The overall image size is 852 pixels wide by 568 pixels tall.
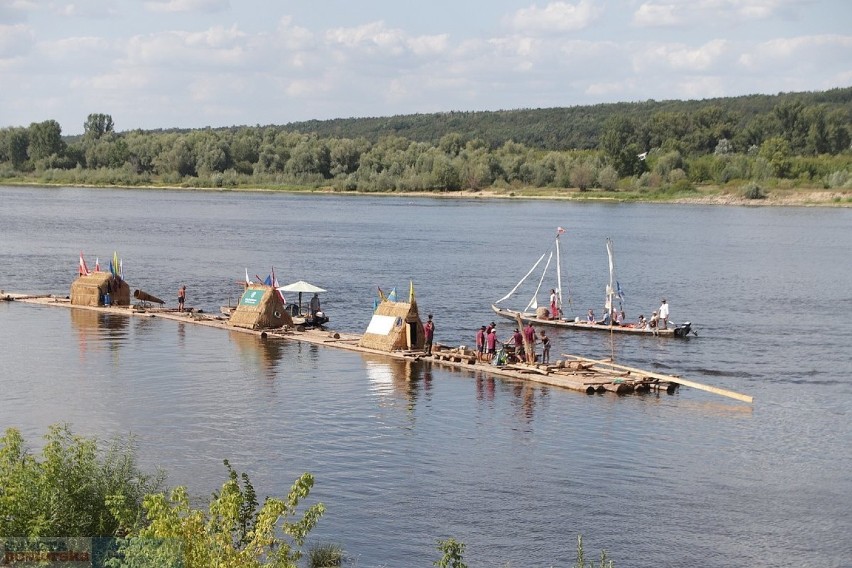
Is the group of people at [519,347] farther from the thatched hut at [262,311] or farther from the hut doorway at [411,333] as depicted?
the thatched hut at [262,311]

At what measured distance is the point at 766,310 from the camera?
2472 inches

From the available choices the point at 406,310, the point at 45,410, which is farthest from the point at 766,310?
the point at 45,410

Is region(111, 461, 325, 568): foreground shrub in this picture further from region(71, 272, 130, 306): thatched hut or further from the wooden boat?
region(71, 272, 130, 306): thatched hut

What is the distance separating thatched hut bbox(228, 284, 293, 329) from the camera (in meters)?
46.8

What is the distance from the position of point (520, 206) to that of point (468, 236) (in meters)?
61.0

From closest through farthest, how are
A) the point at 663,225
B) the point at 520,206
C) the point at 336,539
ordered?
the point at 336,539, the point at 663,225, the point at 520,206

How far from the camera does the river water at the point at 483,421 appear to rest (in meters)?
24.1

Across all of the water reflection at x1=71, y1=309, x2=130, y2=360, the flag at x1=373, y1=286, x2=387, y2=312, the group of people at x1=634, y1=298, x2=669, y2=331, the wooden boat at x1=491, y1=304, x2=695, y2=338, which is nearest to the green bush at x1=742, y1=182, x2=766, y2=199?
the flag at x1=373, y1=286, x2=387, y2=312

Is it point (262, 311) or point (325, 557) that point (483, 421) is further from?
point (262, 311)

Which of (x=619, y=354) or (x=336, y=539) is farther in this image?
(x=619, y=354)

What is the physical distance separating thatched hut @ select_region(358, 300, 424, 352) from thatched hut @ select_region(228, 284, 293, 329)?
557cm

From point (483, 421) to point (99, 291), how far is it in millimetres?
26287

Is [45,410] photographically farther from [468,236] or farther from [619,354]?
[468,236]

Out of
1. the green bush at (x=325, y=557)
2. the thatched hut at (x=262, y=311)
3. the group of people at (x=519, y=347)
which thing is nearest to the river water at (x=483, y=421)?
the green bush at (x=325, y=557)
